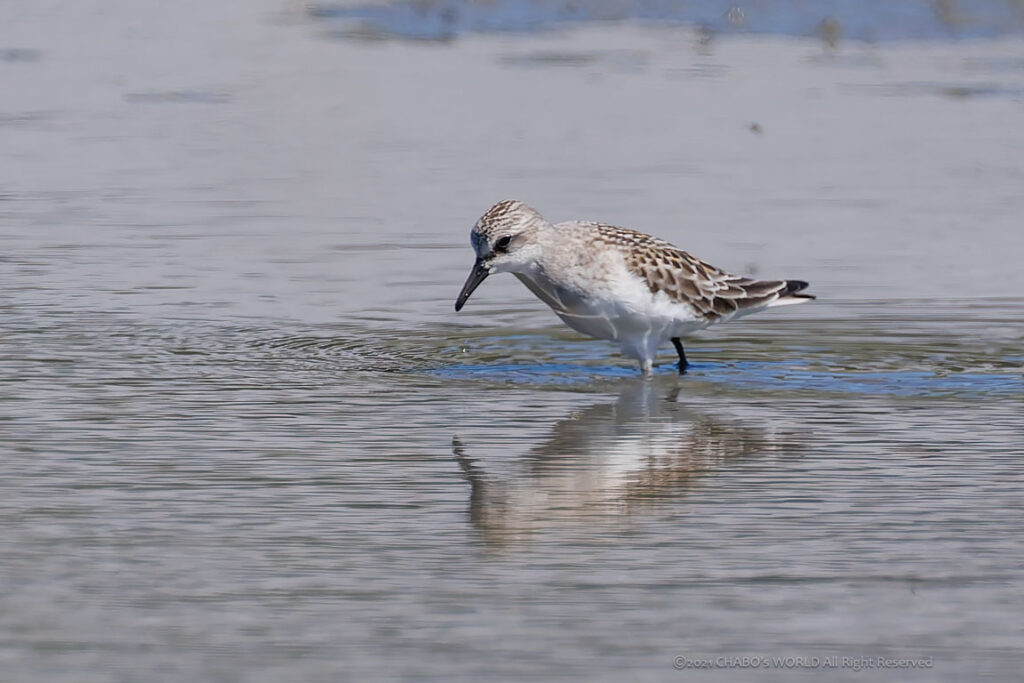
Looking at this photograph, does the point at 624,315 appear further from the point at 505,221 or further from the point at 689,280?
the point at 505,221

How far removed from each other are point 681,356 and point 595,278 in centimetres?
54

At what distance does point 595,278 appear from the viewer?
929 cm

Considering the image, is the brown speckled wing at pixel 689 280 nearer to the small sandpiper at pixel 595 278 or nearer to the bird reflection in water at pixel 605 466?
the small sandpiper at pixel 595 278

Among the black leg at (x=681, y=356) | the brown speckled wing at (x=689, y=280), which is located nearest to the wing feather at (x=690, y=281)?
the brown speckled wing at (x=689, y=280)

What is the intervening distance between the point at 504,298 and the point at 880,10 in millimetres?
10168

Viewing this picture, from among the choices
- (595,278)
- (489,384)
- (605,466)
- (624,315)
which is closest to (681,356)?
(624,315)

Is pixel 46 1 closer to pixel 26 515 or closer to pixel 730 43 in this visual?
pixel 730 43

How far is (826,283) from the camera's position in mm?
10688

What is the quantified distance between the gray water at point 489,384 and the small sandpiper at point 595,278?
22 centimetres

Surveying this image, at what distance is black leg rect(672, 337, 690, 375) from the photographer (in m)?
9.32

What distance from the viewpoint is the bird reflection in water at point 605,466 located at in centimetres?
632

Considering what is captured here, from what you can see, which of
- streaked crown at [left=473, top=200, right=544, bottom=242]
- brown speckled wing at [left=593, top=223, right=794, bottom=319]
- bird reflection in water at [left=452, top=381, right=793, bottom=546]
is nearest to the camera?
bird reflection in water at [left=452, top=381, right=793, bottom=546]

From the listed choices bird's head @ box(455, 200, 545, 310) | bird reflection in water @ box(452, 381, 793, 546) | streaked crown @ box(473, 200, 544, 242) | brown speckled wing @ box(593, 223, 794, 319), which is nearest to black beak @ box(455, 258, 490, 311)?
bird's head @ box(455, 200, 545, 310)

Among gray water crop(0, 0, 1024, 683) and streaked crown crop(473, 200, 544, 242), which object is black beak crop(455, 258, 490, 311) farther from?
gray water crop(0, 0, 1024, 683)
